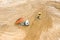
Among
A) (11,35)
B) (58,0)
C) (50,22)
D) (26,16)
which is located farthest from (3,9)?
(58,0)

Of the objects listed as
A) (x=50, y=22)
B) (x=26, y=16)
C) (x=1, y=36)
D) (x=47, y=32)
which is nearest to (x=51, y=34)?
(x=47, y=32)

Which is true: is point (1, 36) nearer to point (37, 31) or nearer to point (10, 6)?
point (37, 31)

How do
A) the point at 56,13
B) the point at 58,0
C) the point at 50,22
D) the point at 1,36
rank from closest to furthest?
the point at 1,36 → the point at 50,22 → the point at 56,13 → the point at 58,0

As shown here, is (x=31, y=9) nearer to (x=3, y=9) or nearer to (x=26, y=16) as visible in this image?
(x=26, y=16)

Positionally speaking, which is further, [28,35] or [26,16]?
[26,16]

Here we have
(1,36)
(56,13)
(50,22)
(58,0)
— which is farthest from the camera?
(58,0)

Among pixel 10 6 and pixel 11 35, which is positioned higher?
pixel 10 6
